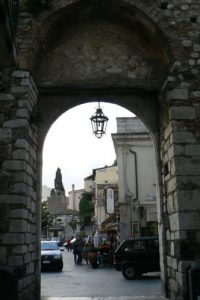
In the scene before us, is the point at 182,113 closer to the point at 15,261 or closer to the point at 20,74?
the point at 20,74

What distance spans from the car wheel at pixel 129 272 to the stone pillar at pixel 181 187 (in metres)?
4.71

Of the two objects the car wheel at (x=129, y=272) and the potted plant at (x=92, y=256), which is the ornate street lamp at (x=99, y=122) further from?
the potted plant at (x=92, y=256)

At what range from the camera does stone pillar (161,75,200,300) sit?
6656 mm

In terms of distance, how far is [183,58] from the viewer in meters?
7.45

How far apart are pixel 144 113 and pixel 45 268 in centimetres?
999

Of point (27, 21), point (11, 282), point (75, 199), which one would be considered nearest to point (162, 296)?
point (11, 282)

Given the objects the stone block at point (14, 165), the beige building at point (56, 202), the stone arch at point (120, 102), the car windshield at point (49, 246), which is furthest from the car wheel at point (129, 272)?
the beige building at point (56, 202)

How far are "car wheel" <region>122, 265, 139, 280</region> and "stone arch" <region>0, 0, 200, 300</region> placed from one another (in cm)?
456

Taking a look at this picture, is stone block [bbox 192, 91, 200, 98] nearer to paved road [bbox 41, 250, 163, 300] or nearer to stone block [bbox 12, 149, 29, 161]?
stone block [bbox 12, 149, 29, 161]

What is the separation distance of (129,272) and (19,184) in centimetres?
676

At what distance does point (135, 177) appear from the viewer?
64.8 ft

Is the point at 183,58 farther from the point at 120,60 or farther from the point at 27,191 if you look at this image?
the point at 27,191

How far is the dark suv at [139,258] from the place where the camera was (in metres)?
12.3

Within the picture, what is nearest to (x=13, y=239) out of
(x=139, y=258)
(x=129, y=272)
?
(x=129, y=272)
